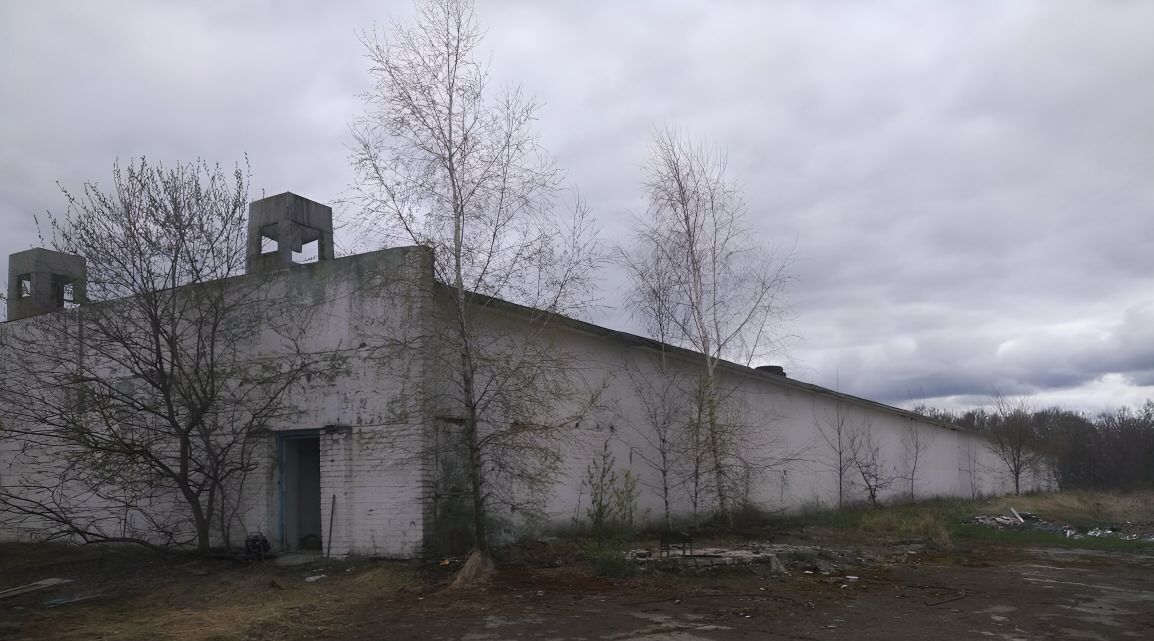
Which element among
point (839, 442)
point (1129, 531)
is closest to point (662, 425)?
point (839, 442)

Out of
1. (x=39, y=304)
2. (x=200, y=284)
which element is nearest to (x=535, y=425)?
(x=200, y=284)

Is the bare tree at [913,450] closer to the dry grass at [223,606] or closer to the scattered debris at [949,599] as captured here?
the scattered debris at [949,599]

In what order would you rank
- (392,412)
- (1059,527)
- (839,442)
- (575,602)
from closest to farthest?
1. (575,602)
2. (392,412)
3. (1059,527)
4. (839,442)

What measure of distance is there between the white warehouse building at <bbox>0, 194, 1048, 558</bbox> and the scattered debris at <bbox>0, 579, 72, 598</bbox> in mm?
1269

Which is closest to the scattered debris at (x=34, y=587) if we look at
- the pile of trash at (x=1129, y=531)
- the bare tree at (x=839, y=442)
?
the bare tree at (x=839, y=442)

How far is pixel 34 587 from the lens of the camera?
10.9 meters

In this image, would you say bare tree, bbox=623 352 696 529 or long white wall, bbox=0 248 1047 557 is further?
bare tree, bbox=623 352 696 529

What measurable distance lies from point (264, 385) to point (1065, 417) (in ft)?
204

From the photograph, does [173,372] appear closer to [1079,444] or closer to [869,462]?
[869,462]

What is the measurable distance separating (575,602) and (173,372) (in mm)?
7606

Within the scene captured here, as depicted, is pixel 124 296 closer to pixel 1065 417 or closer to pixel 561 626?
pixel 561 626

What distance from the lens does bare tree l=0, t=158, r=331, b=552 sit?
12.7 metres

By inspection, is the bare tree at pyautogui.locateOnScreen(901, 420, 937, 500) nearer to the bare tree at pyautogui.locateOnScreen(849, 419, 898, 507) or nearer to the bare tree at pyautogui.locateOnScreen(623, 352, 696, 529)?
the bare tree at pyautogui.locateOnScreen(849, 419, 898, 507)

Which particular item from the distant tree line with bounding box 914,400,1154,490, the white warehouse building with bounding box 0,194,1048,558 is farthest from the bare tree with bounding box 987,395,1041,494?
the white warehouse building with bounding box 0,194,1048,558
